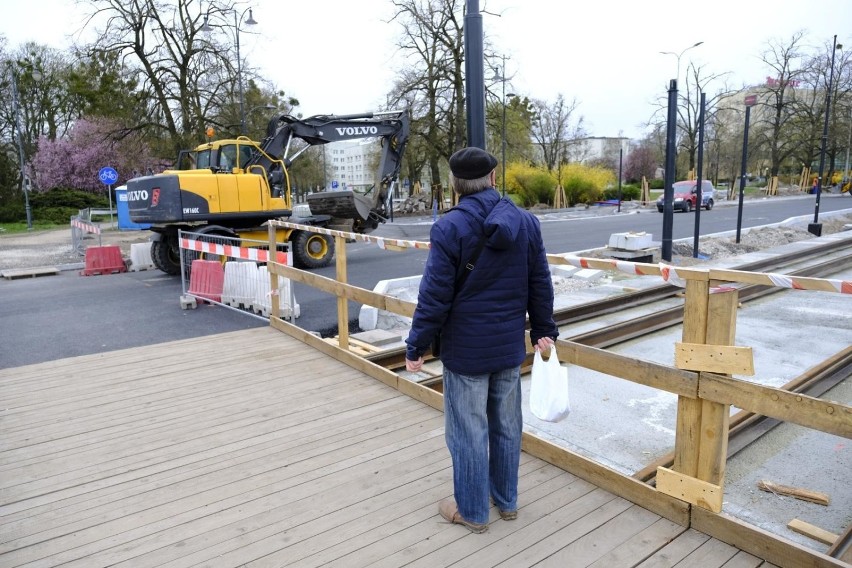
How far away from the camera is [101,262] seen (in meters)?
14.7

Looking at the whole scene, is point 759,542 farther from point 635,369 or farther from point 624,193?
point 624,193

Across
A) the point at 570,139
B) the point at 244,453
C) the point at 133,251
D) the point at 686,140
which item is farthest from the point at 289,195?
the point at 686,140

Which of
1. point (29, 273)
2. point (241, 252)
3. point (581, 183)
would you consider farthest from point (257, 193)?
point (581, 183)

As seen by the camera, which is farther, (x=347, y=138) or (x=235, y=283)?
(x=347, y=138)

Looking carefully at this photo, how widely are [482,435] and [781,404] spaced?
1267mm

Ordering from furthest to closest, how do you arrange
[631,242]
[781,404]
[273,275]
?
[631,242], [273,275], [781,404]

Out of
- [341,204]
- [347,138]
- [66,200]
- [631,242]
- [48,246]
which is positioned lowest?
[48,246]

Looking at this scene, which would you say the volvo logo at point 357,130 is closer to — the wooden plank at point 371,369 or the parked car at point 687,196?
the wooden plank at point 371,369

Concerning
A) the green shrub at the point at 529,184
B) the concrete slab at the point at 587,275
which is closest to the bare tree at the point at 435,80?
the green shrub at the point at 529,184

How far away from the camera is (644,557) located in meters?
2.71

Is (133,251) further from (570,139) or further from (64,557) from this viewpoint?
(570,139)

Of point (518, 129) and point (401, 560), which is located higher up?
point (518, 129)

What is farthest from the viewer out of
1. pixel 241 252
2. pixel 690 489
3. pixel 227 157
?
pixel 227 157

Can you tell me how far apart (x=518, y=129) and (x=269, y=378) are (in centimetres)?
3520
